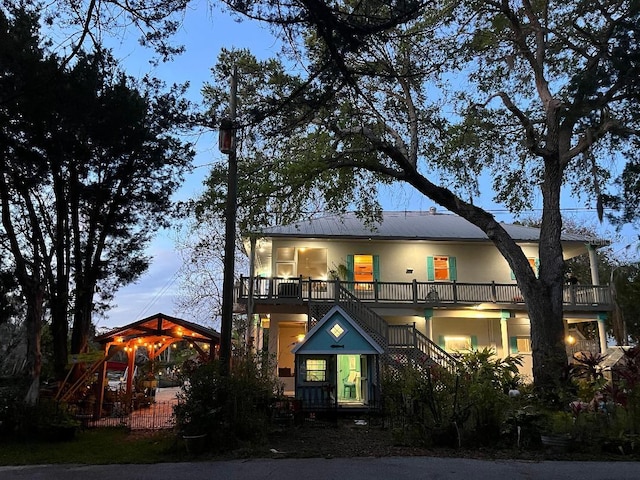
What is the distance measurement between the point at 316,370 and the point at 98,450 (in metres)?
6.93

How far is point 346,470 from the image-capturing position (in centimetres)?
777

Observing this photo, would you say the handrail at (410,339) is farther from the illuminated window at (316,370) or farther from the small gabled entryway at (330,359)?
the illuminated window at (316,370)

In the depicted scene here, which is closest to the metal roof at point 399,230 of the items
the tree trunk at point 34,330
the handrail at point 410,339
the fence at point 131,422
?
the handrail at point 410,339

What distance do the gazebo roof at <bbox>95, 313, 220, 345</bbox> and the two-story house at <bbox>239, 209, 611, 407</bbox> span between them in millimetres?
3365

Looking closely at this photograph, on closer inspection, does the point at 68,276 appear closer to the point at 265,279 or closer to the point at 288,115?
A: the point at 265,279

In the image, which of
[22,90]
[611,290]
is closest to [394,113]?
[22,90]

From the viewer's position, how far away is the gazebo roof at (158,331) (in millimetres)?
15344

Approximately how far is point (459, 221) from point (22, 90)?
73.4 feet

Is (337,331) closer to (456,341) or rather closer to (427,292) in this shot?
(427,292)

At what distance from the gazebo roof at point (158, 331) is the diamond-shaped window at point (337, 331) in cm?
341

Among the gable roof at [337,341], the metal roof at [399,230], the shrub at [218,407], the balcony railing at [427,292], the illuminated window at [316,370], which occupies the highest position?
the metal roof at [399,230]

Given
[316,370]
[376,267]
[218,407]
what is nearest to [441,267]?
[376,267]

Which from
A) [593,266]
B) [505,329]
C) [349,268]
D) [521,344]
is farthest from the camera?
[521,344]

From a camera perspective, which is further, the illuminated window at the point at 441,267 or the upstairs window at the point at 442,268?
the illuminated window at the point at 441,267
